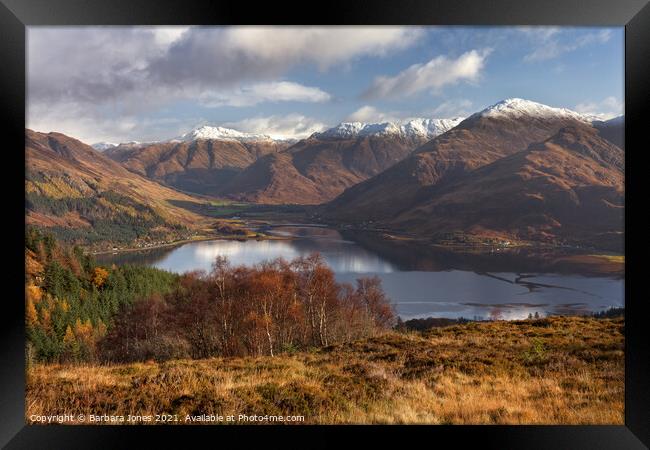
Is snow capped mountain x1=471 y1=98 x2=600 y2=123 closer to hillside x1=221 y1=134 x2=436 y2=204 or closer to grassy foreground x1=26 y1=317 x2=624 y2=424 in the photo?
hillside x1=221 y1=134 x2=436 y2=204

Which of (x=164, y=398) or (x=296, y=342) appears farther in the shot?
(x=296, y=342)

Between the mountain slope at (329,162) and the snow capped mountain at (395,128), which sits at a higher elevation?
the snow capped mountain at (395,128)

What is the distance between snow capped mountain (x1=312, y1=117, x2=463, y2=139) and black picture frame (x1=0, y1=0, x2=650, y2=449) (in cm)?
211

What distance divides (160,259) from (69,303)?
1681mm

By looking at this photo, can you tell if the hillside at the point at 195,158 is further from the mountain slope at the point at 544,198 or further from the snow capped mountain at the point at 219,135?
the mountain slope at the point at 544,198

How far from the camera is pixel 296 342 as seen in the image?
5.06 metres

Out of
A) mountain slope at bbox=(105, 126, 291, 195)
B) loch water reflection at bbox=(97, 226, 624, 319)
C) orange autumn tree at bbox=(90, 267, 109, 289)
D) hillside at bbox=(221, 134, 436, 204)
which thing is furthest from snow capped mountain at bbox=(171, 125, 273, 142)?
orange autumn tree at bbox=(90, 267, 109, 289)

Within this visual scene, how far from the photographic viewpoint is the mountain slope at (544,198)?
5.34 m

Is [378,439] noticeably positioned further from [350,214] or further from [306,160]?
[306,160]

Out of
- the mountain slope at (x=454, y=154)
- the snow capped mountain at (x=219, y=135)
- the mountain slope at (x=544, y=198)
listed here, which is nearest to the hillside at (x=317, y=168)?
the mountain slope at (x=454, y=154)

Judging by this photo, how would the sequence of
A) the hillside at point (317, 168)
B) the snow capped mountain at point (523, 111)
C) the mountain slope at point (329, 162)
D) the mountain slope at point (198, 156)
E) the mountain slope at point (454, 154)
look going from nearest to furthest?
the snow capped mountain at point (523, 111)
the mountain slope at point (454, 154)
the mountain slope at point (198, 156)
the mountain slope at point (329, 162)
the hillside at point (317, 168)

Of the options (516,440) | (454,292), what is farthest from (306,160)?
(516,440)

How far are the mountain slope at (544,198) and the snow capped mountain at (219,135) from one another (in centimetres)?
317

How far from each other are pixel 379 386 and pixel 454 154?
4502 mm
